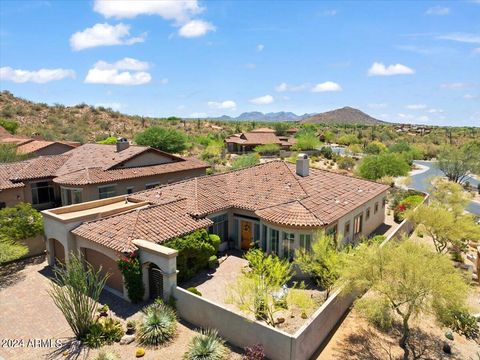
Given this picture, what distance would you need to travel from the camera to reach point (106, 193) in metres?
31.4

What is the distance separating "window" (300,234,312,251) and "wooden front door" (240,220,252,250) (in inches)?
189

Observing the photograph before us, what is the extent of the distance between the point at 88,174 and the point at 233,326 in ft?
71.7

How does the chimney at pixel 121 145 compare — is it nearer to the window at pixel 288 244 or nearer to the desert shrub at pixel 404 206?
the window at pixel 288 244

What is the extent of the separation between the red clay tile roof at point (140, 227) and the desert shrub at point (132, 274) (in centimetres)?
53

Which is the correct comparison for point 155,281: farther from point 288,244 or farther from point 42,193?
point 42,193

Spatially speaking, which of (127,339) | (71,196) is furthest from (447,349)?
(71,196)

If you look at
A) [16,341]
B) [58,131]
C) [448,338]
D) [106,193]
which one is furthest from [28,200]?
[58,131]

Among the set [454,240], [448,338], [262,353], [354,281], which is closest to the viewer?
[262,353]

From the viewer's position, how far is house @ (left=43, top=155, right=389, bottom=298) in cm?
1914

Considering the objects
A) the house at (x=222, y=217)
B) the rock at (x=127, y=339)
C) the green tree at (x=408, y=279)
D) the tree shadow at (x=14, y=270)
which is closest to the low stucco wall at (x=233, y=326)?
the house at (x=222, y=217)

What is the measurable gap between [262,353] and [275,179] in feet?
53.1

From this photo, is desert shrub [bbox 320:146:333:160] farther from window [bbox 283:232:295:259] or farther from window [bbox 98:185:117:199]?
window [bbox 283:232:295:259]

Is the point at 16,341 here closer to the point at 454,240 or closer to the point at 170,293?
the point at 170,293

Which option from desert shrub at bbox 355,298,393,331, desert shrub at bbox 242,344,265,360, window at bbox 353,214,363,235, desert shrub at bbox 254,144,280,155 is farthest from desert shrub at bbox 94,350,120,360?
desert shrub at bbox 254,144,280,155
